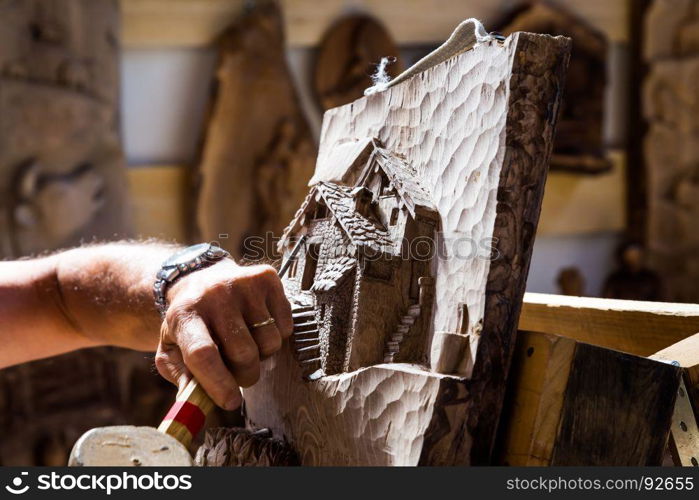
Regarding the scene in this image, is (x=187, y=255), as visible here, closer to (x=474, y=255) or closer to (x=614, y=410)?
(x=474, y=255)

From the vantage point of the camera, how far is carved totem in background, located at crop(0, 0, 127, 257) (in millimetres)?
1970

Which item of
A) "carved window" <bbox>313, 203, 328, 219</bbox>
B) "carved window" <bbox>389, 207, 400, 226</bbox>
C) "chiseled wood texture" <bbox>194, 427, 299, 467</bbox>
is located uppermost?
"carved window" <bbox>389, 207, 400, 226</bbox>

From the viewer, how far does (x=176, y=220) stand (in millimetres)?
2480

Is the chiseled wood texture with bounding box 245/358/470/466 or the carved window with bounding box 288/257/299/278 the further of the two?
the carved window with bounding box 288/257/299/278

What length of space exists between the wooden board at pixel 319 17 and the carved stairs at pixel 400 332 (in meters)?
2.00

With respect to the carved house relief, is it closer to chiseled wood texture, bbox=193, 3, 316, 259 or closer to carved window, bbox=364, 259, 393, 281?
carved window, bbox=364, 259, 393, 281

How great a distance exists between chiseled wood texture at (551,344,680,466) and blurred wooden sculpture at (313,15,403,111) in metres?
2.11

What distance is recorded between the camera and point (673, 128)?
3197mm

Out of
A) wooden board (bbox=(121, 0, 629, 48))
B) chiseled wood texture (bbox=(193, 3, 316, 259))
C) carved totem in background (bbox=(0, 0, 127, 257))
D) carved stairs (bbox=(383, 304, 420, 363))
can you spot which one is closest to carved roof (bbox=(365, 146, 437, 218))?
carved stairs (bbox=(383, 304, 420, 363))

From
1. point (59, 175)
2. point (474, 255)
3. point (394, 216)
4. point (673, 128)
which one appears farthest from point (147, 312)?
point (673, 128)

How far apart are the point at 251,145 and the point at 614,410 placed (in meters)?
2.00

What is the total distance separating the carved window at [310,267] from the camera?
87 cm

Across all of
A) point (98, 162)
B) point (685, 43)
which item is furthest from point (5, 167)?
point (685, 43)

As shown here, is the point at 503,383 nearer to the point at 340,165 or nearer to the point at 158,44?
the point at 340,165
